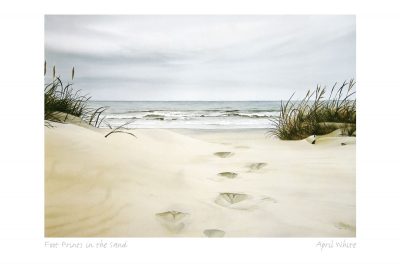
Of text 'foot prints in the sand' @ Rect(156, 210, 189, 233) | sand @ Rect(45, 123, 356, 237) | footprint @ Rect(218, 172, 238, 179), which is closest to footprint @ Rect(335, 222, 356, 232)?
sand @ Rect(45, 123, 356, 237)

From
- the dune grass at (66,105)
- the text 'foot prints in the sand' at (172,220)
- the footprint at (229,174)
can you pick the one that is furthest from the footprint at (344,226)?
the dune grass at (66,105)

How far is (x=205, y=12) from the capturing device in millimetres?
1980

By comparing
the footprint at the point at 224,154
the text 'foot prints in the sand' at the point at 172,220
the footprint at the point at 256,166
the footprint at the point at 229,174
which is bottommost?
the text 'foot prints in the sand' at the point at 172,220

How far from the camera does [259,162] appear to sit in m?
1.98

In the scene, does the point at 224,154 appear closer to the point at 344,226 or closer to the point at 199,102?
the point at 199,102

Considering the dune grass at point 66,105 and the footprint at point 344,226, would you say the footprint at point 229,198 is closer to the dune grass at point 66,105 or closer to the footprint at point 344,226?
the footprint at point 344,226

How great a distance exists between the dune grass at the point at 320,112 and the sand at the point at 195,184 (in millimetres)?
64

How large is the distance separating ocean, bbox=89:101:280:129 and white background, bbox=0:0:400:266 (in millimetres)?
422

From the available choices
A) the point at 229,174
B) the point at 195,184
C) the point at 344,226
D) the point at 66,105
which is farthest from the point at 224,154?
the point at 66,105

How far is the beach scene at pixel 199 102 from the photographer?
195 cm

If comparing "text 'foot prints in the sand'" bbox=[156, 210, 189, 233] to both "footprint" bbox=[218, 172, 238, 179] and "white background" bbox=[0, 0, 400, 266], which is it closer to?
"footprint" bbox=[218, 172, 238, 179]
